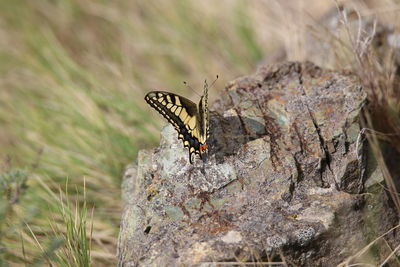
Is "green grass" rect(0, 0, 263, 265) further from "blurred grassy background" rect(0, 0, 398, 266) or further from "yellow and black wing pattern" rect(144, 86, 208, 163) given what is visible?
"yellow and black wing pattern" rect(144, 86, 208, 163)

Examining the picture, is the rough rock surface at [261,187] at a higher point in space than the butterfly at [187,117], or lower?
lower

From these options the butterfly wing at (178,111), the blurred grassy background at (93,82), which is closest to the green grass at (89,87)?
the blurred grassy background at (93,82)

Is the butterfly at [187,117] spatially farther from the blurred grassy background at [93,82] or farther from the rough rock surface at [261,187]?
the blurred grassy background at [93,82]

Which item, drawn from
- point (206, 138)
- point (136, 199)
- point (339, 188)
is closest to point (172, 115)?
point (206, 138)

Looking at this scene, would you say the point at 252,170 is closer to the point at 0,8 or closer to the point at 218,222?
the point at 218,222

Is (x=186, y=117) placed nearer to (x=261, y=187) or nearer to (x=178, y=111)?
(x=178, y=111)

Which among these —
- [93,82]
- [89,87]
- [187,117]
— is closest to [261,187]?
[187,117]

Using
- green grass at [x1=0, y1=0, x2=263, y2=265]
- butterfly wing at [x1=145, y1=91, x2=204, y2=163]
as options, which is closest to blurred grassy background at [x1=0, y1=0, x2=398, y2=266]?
green grass at [x1=0, y1=0, x2=263, y2=265]

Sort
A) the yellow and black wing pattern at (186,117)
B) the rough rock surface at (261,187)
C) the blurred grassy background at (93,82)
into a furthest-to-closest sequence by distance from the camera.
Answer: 1. the blurred grassy background at (93,82)
2. the yellow and black wing pattern at (186,117)
3. the rough rock surface at (261,187)
